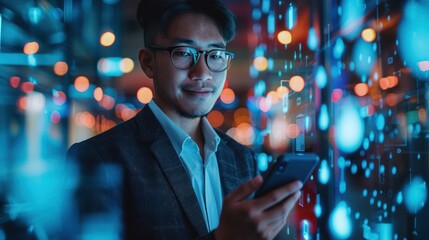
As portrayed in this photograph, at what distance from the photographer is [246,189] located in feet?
1.71

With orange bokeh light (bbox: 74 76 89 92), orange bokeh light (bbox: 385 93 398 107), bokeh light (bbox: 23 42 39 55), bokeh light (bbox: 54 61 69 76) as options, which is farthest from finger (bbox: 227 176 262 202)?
bokeh light (bbox: 23 42 39 55)

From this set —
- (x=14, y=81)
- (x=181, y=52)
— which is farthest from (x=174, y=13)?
(x=14, y=81)

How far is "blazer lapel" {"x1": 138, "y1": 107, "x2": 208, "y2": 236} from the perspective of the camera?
735 mm

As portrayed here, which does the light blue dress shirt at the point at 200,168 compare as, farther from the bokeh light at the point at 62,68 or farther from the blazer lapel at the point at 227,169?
the bokeh light at the point at 62,68

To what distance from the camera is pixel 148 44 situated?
0.85m

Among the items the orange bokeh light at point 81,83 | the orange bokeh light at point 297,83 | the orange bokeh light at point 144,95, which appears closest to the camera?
the orange bokeh light at point 297,83

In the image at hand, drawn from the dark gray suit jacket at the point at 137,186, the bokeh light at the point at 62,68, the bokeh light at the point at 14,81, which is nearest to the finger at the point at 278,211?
the dark gray suit jacket at the point at 137,186

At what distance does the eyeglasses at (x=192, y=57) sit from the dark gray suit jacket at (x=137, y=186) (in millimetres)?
165

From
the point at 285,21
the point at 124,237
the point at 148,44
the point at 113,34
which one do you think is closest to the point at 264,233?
the point at 124,237

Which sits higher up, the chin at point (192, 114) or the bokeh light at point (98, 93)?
the bokeh light at point (98, 93)

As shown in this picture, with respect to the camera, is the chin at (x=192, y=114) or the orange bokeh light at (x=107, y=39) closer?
the chin at (x=192, y=114)

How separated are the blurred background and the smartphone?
0.33 meters

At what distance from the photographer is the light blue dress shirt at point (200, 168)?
0.80m

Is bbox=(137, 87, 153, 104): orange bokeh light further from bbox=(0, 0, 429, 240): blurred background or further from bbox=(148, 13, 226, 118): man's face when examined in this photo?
bbox=(148, 13, 226, 118): man's face
